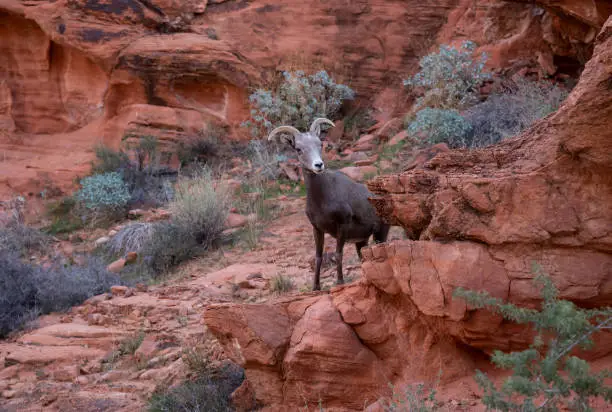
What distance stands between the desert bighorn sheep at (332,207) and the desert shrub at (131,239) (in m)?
4.12

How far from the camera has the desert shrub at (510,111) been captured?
32.5 feet

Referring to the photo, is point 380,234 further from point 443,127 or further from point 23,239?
point 23,239

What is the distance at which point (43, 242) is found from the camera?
1144cm

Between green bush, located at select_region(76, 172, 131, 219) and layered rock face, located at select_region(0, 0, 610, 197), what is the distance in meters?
2.10

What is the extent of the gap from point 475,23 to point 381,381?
38.1 feet

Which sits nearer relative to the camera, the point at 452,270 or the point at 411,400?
the point at 411,400

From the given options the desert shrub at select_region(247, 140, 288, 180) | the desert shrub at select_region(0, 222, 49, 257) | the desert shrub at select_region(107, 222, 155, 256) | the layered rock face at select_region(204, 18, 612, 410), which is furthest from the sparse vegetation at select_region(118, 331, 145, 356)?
the desert shrub at select_region(247, 140, 288, 180)

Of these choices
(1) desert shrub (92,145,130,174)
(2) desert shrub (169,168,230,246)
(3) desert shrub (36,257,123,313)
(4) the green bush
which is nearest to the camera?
Answer: (3) desert shrub (36,257,123,313)

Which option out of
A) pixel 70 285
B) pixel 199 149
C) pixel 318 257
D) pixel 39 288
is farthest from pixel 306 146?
pixel 199 149

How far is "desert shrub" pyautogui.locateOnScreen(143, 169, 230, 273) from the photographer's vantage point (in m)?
9.40

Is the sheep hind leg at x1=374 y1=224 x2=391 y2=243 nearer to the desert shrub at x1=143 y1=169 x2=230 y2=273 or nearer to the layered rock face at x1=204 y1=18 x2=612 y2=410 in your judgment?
the layered rock face at x1=204 y1=18 x2=612 y2=410

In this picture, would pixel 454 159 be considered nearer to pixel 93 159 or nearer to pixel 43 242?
pixel 43 242

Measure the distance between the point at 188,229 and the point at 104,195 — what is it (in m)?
3.47

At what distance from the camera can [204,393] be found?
4773 mm
